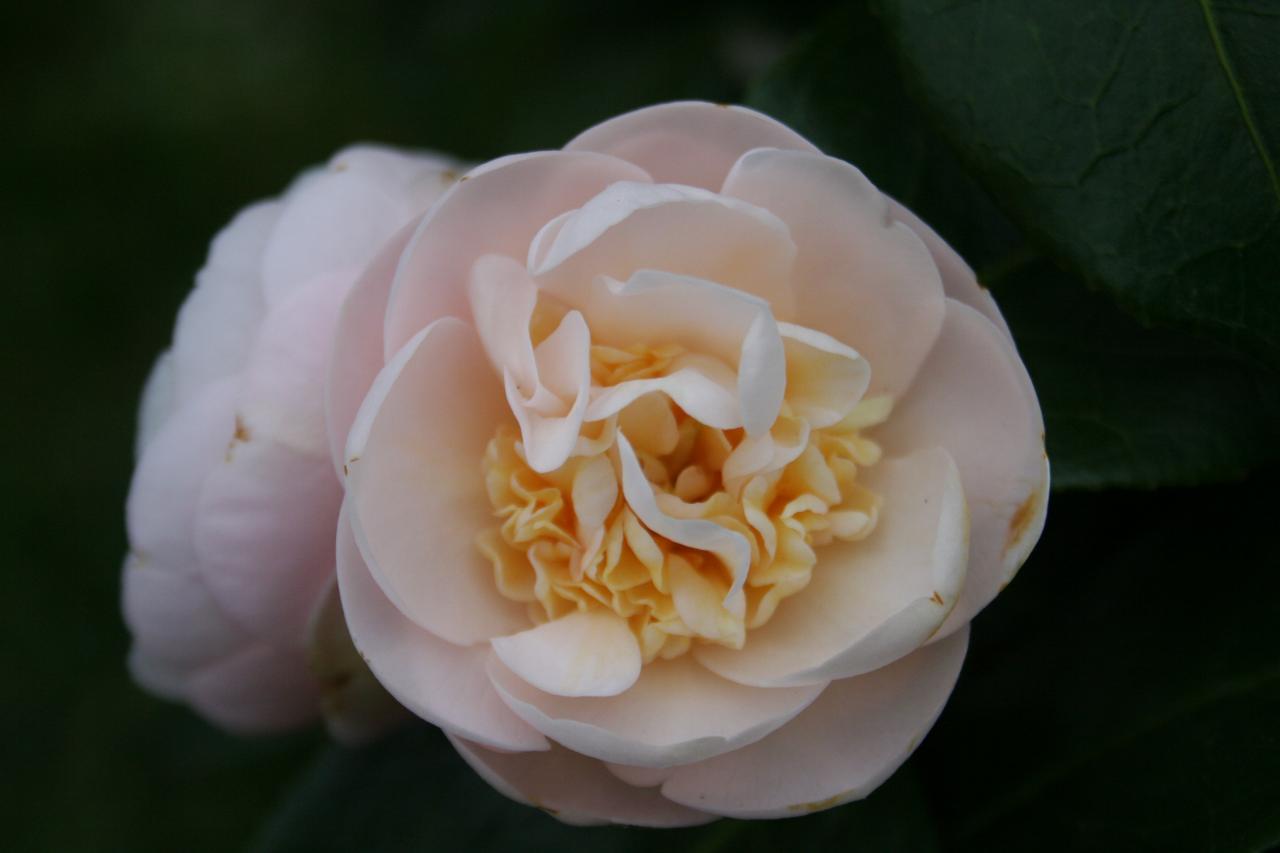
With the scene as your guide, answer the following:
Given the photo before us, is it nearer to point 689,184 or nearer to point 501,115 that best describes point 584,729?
point 689,184

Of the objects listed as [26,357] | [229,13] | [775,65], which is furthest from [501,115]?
[775,65]

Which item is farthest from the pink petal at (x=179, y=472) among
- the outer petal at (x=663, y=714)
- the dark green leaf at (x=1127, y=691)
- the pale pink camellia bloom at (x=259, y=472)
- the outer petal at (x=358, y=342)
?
the dark green leaf at (x=1127, y=691)

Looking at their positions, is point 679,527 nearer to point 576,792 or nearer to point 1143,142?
point 576,792

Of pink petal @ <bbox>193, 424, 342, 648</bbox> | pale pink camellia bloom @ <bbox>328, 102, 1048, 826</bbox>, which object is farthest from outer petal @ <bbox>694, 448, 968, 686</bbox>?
pink petal @ <bbox>193, 424, 342, 648</bbox>

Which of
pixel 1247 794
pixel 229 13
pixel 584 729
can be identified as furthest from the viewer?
pixel 229 13

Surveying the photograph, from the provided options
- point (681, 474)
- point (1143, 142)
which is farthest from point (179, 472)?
point (1143, 142)

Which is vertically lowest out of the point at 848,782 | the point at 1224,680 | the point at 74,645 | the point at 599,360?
the point at 74,645

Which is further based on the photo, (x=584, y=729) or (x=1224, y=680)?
(x=1224, y=680)
